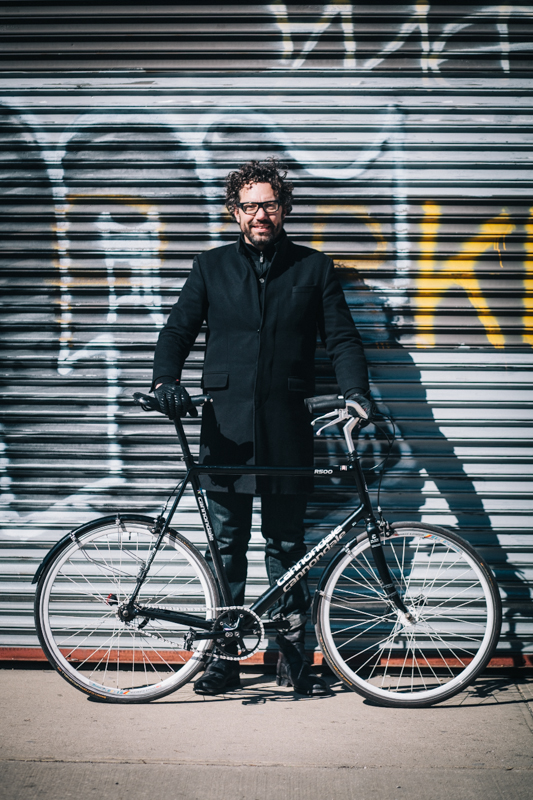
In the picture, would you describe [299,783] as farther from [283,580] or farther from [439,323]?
[439,323]

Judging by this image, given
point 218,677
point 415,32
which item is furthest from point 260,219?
point 218,677

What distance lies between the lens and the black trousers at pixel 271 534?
3.51 metres

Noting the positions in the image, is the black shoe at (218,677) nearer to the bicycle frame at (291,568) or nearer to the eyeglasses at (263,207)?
the bicycle frame at (291,568)

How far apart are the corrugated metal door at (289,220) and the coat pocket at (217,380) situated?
503mm

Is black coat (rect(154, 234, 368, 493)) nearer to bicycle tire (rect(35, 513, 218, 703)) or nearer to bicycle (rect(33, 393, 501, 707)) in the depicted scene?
bicycle (rect(33, 393, 501, 707))

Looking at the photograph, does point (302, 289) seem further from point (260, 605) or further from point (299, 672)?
point (299, 672)

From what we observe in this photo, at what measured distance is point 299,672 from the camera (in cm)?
352

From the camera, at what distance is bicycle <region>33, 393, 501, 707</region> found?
332 centimetres

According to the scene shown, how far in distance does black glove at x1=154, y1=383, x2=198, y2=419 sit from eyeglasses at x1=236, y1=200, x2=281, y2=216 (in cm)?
100

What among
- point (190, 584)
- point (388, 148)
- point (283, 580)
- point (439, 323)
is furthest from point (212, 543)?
point (388, 148)

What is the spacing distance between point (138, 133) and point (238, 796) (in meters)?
3.49

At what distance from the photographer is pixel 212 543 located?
11.1 feet

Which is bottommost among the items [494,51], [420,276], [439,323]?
[439,323]

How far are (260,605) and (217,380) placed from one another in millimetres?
1172
